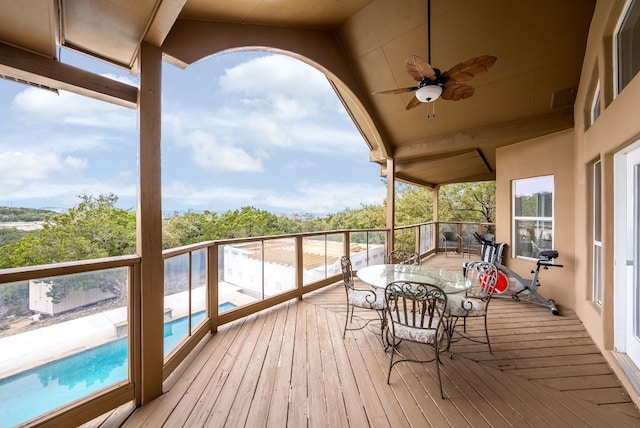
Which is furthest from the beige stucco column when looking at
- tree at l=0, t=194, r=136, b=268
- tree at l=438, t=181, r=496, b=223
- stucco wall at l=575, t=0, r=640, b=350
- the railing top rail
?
tree at l=0, t=194, r=136, b=268

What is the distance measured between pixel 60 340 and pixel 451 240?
957cm

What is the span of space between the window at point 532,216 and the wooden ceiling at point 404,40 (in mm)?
870

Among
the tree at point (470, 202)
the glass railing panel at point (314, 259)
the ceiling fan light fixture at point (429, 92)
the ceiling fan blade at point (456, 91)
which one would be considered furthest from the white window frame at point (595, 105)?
the tree at point (470, 202)

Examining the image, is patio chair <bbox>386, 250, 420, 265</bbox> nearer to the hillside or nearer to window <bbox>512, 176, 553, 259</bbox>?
window <bbox>512, 176, 553, 259</bbox>

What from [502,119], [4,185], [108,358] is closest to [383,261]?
[502,119]

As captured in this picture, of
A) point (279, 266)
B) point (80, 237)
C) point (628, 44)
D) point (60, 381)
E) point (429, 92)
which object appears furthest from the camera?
point (80, 237)

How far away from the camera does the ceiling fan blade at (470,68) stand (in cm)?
254

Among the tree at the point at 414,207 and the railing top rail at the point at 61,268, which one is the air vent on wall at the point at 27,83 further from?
the tree at the point at 414,207

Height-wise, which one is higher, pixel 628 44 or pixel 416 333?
pixel 628 44

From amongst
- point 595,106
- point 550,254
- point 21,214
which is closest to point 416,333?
point 550,254

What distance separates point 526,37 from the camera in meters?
3.66

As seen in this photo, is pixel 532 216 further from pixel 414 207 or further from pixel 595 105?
pixel 414 207

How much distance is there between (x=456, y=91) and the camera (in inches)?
125

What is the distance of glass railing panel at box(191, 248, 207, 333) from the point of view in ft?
9.76
